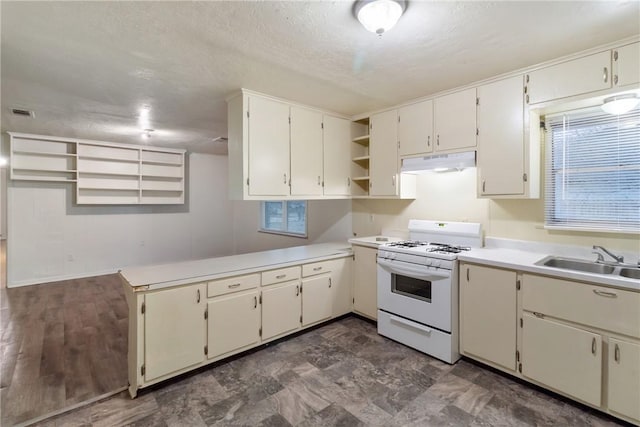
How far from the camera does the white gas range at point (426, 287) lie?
2633mm

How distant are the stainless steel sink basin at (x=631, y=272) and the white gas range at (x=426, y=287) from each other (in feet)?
3.26

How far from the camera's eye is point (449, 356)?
2.62 m

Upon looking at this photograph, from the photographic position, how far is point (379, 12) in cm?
159

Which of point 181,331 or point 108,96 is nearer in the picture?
point 181,331

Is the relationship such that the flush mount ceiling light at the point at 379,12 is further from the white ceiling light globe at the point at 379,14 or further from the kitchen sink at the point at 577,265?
the kitchen sink at the point at 577,265

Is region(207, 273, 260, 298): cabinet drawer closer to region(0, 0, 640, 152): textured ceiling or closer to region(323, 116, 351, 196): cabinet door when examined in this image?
region(323, 116, 351, 196): cabinet door

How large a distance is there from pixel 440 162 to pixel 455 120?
1.34ft

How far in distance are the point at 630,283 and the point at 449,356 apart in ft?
4.45

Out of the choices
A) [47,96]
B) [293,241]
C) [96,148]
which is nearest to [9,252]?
[96,148]

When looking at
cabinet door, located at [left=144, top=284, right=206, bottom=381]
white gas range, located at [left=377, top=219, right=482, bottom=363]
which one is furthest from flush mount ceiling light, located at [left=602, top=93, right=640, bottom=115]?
cabinet door, located at [left=144, top=284, right=206, bottom=381]

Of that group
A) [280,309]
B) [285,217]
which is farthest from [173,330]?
[285,217]

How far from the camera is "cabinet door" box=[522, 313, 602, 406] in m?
1.96

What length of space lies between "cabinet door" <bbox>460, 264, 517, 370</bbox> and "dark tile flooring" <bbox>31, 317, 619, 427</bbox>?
7.6 inches

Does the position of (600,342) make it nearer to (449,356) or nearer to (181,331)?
(449,356)
